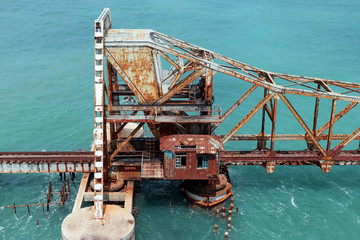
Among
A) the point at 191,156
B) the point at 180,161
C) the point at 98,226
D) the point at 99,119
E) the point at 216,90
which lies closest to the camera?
the point at 98,226

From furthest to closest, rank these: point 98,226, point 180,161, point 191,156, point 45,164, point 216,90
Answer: point 216,90
point 45,164
point 180,161
point 191,156
point 98,226

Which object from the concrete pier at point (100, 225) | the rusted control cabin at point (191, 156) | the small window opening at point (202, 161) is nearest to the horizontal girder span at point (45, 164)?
the concrete pier at point (100, 225)

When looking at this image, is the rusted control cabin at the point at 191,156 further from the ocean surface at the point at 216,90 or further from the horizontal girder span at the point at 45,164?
the horizontal girder span at the point at 45,164

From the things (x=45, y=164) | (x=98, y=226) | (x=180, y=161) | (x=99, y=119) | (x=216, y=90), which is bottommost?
(x=98, y=226)

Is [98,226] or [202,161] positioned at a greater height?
[202,161]

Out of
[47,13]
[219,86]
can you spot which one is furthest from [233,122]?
[47,13]

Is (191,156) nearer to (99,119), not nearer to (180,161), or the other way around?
(180,161)

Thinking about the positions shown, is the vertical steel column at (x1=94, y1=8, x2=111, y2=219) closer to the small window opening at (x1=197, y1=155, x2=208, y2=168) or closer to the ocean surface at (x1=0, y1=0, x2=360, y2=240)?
the ocean surface at (x1=0, y1=0, x2=360, y2=240)

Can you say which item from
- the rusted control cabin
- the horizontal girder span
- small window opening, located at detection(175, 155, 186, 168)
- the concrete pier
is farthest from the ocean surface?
small window opening, located at detection(175, 155, 186, 168)

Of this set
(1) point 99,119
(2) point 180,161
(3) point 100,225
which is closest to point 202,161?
(2) point 180,161
